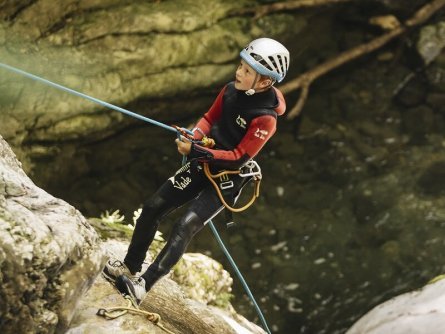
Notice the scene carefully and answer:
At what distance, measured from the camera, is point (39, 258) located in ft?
12.5

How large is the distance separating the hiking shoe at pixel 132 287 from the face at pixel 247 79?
6.14 ft

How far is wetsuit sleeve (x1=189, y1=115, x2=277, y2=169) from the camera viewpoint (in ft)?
16.6

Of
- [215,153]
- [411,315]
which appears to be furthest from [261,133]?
[411,315]

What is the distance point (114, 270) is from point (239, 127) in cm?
170

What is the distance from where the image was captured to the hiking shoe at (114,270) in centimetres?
534

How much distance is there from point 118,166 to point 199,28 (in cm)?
328

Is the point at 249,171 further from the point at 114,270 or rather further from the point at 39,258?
the point at 39,258

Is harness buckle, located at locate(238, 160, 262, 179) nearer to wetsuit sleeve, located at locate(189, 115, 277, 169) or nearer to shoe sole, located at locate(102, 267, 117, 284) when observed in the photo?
wetsuit sleeve, located at locate(189, 115, 277, 169)

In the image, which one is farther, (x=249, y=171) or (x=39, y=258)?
(x=249, y=171)

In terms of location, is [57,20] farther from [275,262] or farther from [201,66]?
A: [275,262]

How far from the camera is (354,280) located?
1137 cm

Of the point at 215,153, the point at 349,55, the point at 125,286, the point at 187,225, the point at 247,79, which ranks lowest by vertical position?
the point at 125,286

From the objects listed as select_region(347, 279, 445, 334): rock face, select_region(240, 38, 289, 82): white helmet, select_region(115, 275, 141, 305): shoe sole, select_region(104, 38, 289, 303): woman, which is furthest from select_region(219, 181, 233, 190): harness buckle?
select_region(347, 279, 445, 334): rock face

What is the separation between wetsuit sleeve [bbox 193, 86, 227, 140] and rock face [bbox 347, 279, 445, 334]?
3.77 metres
